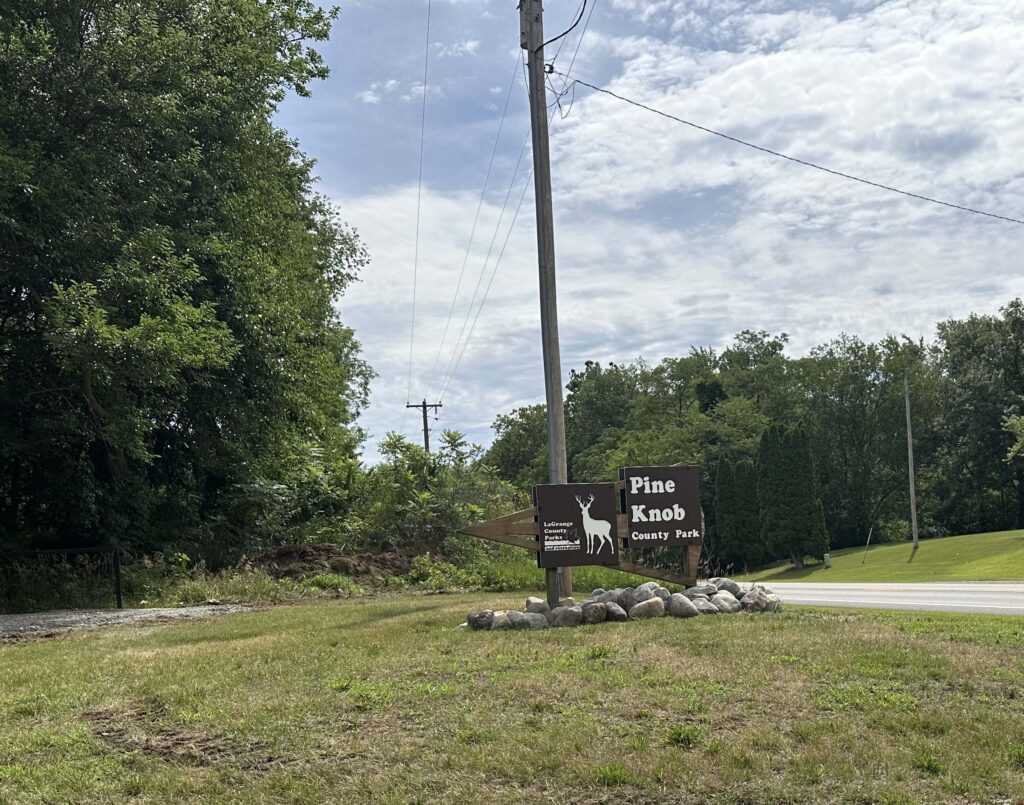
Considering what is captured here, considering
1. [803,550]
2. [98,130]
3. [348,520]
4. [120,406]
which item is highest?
[98,130]

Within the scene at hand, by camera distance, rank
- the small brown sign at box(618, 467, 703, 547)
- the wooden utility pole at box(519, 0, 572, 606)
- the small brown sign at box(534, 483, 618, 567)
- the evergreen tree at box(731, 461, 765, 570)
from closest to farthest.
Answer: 1. the small brown sign at box(534, 483, 618, 567)
2. the small brown sign at box(618, 467, 703, 547)
3. the wooden utility pole at box(519, 0, 572, 606)
4. the evergreen tree at box(731, 461, 765, 570)

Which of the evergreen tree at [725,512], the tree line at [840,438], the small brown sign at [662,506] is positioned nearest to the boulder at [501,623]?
the small brown sign at [662,506]

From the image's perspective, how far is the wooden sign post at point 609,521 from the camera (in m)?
10.8

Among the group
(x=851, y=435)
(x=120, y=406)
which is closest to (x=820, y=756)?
(x=120, y=406)

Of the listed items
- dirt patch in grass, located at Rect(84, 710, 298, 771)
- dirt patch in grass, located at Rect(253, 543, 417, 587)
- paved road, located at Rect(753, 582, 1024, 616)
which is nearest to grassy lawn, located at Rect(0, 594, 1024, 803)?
dirt patch in grass, located at Rect(84, 710, 298, 771)

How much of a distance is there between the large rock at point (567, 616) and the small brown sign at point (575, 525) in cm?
117

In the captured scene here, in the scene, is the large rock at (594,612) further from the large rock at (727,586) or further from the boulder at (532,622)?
the large rock at (727,586)

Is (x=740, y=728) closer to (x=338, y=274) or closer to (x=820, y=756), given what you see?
(x=820, y=756)

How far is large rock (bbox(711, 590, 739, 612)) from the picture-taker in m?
10.2

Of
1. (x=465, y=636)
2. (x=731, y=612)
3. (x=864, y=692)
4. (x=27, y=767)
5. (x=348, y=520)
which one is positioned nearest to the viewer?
(x=27, y=767)

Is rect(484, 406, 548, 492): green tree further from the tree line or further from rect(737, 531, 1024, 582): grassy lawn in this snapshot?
rect(737, 531, 1024, 582): grassy lawn

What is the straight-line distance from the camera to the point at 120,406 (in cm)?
1623

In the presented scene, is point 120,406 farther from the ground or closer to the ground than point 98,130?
closer to the ground

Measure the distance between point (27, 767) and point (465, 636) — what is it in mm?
4548
